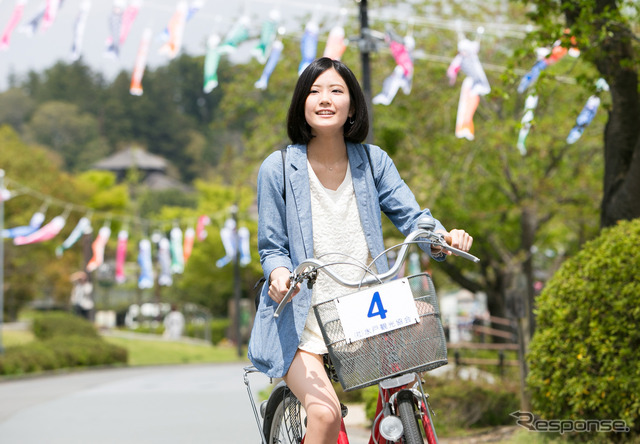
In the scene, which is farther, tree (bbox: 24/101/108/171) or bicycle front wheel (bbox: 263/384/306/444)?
tree (bbox: 24/101/108/171)

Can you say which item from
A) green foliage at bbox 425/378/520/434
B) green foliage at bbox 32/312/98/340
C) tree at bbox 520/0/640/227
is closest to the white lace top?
tree at bbox 520/0/640/227

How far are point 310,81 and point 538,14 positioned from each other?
5.10 metres

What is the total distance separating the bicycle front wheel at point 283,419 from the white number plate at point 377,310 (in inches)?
35.3

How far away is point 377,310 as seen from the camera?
305 cm

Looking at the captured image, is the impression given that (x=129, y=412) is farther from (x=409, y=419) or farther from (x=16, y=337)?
(x=16, y=337)

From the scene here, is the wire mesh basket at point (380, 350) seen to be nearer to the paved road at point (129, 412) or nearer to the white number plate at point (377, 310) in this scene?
the white number plate at point (377, 310)

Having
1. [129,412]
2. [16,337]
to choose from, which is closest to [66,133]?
[16,337]

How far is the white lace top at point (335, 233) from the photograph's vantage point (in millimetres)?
3500

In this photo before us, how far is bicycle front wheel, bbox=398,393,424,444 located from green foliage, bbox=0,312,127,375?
20021mm

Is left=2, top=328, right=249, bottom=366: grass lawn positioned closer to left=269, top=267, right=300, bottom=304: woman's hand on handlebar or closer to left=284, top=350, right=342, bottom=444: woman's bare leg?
left=284, top=350, right=342, bottom=444: woman's bare leg

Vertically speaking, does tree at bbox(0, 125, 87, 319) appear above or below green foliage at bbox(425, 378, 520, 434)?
above

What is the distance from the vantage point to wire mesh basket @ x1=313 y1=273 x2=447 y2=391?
119 inches

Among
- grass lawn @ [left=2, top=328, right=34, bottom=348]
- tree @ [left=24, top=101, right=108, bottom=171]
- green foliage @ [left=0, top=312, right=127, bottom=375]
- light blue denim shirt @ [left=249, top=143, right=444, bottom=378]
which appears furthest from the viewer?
tree @ [left=24, top=101, right=108, bottom=171]

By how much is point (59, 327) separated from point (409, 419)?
89.8 feet
